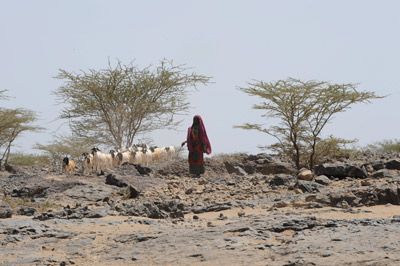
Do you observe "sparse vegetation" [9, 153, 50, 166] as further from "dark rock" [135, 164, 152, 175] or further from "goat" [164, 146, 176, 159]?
"dark rock" [135, 164, 152, 175]

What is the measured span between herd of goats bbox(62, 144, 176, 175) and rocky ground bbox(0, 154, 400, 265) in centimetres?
584

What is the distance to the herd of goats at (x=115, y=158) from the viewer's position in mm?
18141

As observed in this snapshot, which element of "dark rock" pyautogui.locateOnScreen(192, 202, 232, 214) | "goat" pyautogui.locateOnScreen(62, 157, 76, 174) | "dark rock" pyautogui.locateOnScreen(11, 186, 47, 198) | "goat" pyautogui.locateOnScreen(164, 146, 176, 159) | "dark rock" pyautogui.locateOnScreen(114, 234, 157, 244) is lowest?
"dark rock" pyautogui.locateOnScreen(114, 234, 157, 244)

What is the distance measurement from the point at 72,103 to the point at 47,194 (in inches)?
547

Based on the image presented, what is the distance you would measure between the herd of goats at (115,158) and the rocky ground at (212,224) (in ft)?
19.2

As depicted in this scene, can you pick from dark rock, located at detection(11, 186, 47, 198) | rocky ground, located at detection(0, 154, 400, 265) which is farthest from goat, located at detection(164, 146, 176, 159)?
dark rock, located at detection(11, 186, 47, 198)

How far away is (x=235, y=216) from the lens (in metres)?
7.70

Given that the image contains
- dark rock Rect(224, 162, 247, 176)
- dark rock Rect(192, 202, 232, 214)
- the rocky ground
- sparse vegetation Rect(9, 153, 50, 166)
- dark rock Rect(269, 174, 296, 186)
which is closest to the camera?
the rocky ground

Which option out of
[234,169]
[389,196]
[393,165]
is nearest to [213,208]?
[389,196]

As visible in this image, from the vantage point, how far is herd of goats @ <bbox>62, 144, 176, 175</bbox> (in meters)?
18.1

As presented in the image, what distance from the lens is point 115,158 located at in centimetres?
1964

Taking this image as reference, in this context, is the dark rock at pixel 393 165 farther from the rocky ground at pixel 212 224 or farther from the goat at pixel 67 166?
the goat at pixel 67 166

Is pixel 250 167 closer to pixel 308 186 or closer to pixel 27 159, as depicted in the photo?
pixel 308 186

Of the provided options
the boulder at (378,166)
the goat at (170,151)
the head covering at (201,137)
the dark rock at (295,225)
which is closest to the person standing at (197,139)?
the head covering at (201,137)
